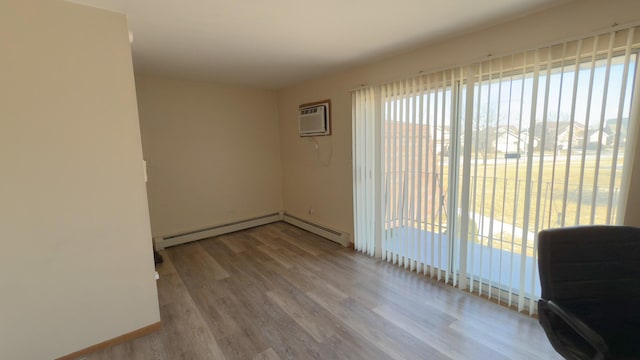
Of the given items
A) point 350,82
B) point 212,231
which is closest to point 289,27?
point 350,82

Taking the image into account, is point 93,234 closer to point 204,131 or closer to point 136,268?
point 136,268

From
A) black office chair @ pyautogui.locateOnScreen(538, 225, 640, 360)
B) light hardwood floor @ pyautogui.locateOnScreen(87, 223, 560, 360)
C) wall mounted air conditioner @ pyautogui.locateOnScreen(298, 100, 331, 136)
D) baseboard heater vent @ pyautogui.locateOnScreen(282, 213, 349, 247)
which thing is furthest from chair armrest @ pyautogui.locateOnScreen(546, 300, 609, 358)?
wall mounted air conditioner @ pyautogui.locateOnScreen(298, 100, 331, 136)

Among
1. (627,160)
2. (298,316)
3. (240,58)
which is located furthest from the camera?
(240,58)

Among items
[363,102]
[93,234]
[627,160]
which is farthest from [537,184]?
[93,234]

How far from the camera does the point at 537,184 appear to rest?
2074 mm

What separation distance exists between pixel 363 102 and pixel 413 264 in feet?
6.27

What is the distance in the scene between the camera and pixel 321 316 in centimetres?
231

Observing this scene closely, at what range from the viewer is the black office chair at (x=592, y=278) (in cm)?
142

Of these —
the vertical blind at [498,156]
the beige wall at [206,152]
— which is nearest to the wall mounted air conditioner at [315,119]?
the vertical blind at [498,156]

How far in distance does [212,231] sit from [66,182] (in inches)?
104

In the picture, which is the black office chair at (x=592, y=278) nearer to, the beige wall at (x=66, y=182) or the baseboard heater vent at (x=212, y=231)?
the beige wall at (x=66, y=182)

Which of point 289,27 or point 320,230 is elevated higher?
point 289,27

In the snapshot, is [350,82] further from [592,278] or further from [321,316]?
[592,278]

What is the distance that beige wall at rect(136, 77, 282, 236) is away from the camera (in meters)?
3.85
